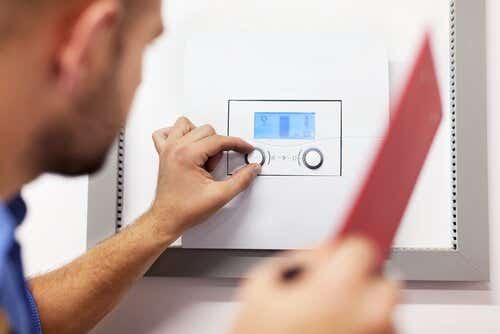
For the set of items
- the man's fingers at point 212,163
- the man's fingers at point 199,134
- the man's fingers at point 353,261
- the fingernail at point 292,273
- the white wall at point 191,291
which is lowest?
the white wall at point 191,291

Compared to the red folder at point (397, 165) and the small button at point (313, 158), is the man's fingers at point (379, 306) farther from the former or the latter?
the small button at point (313, 158)

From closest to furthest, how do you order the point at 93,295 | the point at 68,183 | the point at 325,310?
the point at 325,310, the point at 93,295, the point at 68,183

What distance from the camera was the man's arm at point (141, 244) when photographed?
2.65 feet

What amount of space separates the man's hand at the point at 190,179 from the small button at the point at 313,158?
0.08m

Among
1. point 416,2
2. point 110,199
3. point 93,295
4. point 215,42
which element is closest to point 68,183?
point 110,199

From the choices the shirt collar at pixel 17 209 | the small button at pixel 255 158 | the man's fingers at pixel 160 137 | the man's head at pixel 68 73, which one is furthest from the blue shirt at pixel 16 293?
the small button at pixel 255 158

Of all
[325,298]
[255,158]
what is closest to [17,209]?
[255,158]

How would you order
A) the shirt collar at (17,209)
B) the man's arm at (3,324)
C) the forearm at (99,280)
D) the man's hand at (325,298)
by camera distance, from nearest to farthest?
the man's hand at (325,298) → the man's arm at (3,324) → the shirt collar at (17,209) → the forearm at (99,280)

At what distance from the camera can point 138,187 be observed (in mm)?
902

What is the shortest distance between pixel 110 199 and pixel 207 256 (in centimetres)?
17

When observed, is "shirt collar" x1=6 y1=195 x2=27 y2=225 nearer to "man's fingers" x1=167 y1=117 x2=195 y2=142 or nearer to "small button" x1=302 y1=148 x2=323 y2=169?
"man's fingers" x1=167 y1=117 x2=195 y2=142

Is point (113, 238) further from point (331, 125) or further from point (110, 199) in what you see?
point (331, 125)

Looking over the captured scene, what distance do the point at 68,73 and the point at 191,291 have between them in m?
0.52

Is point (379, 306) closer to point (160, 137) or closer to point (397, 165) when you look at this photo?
point (397, 165)
